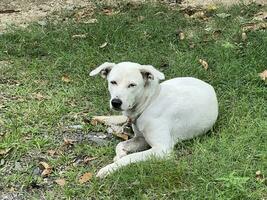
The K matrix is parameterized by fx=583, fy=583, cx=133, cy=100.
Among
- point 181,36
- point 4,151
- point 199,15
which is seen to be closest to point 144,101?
point 4,151

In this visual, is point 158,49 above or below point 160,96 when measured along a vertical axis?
below

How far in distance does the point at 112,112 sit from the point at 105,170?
1353mm

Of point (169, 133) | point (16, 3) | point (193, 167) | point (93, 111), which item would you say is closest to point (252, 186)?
point (193, 167)

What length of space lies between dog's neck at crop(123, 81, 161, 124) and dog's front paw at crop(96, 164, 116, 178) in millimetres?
609

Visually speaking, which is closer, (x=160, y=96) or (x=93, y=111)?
(x=160, y=96)

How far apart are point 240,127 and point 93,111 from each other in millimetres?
1563

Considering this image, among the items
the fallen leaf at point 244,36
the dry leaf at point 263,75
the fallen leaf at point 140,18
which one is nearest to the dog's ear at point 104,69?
the dry leaf at point 263,75

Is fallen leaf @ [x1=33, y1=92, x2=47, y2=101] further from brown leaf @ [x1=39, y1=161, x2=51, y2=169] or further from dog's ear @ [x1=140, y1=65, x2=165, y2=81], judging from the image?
dog's ear @ [x1=140, y1=65, x2=165, y2=81]

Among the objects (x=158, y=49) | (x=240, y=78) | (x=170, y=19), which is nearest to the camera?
(x=240, y=78)

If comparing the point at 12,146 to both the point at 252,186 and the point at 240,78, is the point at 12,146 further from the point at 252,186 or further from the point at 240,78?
the point at 240,78

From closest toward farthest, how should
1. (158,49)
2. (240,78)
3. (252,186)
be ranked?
(252,186)
(240,78)
(158,49)

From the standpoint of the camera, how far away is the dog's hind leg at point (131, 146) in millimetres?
5127

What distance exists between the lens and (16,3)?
31.0ft

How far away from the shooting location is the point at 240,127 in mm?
5438
